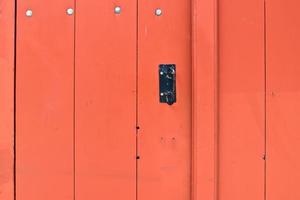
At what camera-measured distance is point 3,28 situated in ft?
7.00

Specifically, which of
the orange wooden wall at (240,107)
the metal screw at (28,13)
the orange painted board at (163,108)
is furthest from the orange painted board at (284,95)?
the metal screw at (28,13)

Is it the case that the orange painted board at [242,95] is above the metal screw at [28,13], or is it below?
below

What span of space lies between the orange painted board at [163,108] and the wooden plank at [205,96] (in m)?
0.07

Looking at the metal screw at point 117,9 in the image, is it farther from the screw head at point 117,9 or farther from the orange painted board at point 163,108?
the orange painted board at point 163,108

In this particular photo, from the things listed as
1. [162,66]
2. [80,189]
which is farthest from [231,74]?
[80,189]

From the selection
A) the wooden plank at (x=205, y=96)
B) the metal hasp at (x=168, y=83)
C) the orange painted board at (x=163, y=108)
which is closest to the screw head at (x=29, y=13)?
the orange painted board at (x=163, y=108)

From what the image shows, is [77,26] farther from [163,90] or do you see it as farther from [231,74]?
[231,74]

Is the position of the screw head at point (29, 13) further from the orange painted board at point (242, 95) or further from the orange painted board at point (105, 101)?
the orange painted board at point (242, 95)

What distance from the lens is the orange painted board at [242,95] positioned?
2117 mm

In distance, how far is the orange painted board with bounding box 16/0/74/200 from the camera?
2.16m

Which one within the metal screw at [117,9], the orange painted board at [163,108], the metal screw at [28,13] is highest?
the metal screw at [117,9]

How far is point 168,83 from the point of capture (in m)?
2.12

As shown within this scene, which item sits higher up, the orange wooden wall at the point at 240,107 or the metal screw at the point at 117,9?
the metal screw at the point at 117,9

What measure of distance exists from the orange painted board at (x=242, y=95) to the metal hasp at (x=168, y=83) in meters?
0.25
